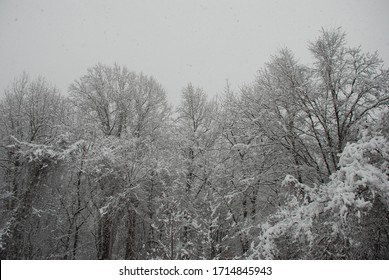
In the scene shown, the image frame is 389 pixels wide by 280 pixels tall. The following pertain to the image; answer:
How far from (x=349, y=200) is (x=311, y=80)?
18.0 ft

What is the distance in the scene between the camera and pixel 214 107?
1538cm

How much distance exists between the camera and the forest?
17.3ft

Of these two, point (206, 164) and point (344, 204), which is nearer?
point (344, 204)

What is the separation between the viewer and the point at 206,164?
38.7ft

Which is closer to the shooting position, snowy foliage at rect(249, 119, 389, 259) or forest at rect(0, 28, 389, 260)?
snowy foliage at rect(249, 119, 389, 259)

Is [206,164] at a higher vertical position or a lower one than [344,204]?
higher

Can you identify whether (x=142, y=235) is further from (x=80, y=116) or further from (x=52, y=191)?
(x=80, y=116)

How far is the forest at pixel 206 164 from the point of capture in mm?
5285

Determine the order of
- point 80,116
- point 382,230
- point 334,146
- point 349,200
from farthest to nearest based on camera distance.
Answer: point 80,116 → point 334,146 → point 382,230 → point 349,200

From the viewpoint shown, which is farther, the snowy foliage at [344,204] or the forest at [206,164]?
the forest at [206,164]
